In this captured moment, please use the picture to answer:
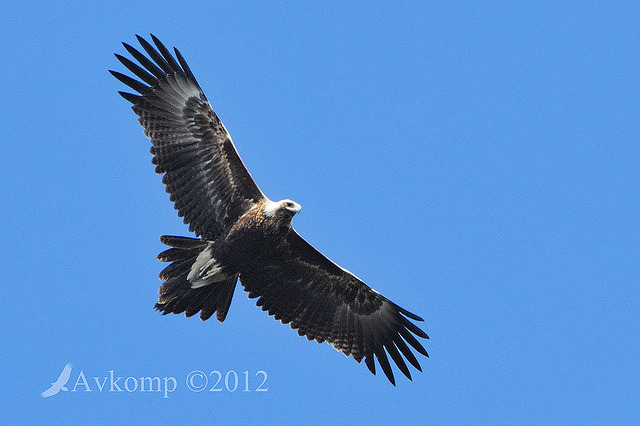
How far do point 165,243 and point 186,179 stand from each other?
1.08 m

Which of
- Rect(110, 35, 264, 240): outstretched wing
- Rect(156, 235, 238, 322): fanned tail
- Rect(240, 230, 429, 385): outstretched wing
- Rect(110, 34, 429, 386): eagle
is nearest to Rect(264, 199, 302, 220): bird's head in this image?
Rect(110, 34, 429, 386): eagle

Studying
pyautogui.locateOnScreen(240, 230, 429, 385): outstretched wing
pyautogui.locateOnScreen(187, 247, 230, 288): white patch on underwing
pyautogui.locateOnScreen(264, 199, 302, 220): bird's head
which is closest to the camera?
pyautogui.locateOnScreen(264, 199, 302, 220): bird's head

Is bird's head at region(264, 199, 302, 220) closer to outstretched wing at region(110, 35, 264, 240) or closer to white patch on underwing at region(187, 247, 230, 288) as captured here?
outstretched wing at region(110, 35, 264, 240)

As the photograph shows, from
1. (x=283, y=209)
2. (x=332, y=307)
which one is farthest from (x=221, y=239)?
(x=332, y=307)

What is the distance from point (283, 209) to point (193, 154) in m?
1.80

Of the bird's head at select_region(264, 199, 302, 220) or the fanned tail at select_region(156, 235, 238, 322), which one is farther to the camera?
the fanned tail at select_region(156, 235, 238, 322)

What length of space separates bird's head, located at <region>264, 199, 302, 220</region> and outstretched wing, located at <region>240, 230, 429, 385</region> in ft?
3.07

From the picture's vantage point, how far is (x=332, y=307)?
48.5 feet

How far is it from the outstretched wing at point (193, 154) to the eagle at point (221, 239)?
15 mm

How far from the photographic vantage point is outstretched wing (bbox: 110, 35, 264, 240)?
1400cm

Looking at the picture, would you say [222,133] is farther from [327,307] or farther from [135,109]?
[327,307]

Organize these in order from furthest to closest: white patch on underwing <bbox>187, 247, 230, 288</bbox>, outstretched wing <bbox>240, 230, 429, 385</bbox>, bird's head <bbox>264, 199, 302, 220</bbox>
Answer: outstretched wing <bbox>240, 230, 429, 385</bbox>
white patch on underwing <bbox>187, 247, 230, 288</bbox>
bird's head <bbox>264, 199, 302, 220</bbox>

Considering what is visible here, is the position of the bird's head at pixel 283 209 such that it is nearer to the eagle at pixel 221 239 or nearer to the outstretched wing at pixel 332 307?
the eagle at pixel 221 239

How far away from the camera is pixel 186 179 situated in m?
14.0
